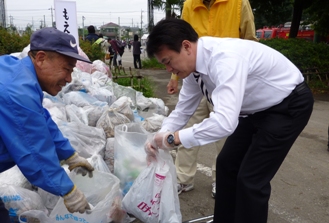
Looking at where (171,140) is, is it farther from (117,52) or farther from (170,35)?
(117,52)

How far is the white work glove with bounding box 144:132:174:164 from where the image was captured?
6.06 feet

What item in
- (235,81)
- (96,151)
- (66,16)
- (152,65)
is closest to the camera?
(235,81)

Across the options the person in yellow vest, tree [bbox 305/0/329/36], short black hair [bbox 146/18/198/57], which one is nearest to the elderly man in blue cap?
short black hair [bbox 146/18/198/57]

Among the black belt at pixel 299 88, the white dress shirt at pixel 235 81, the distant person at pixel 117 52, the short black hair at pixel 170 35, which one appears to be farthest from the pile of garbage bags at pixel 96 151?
the distant person at pixel 117 52

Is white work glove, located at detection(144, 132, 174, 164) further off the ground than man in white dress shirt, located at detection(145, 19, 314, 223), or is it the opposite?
man in white dress shirt, located at detection(145, 19, 314, 223)

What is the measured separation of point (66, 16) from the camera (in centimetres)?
606

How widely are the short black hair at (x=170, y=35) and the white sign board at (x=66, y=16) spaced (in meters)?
4.54

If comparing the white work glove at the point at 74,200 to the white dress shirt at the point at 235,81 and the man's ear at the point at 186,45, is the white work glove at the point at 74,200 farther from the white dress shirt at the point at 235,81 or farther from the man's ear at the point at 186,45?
the man's ear at the point at 186,45

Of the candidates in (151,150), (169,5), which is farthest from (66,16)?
(169,5)

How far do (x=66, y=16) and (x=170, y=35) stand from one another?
16.2ft

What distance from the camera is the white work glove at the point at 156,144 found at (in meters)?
1.85

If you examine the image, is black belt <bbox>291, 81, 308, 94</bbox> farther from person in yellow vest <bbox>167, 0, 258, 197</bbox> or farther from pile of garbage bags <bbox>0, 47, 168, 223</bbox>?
pile of garbage bags <bbox>0, 47, 168, 223</bbox>

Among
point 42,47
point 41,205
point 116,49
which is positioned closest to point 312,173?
point 41,205

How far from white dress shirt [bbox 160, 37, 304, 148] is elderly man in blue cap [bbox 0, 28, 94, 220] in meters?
0.64
